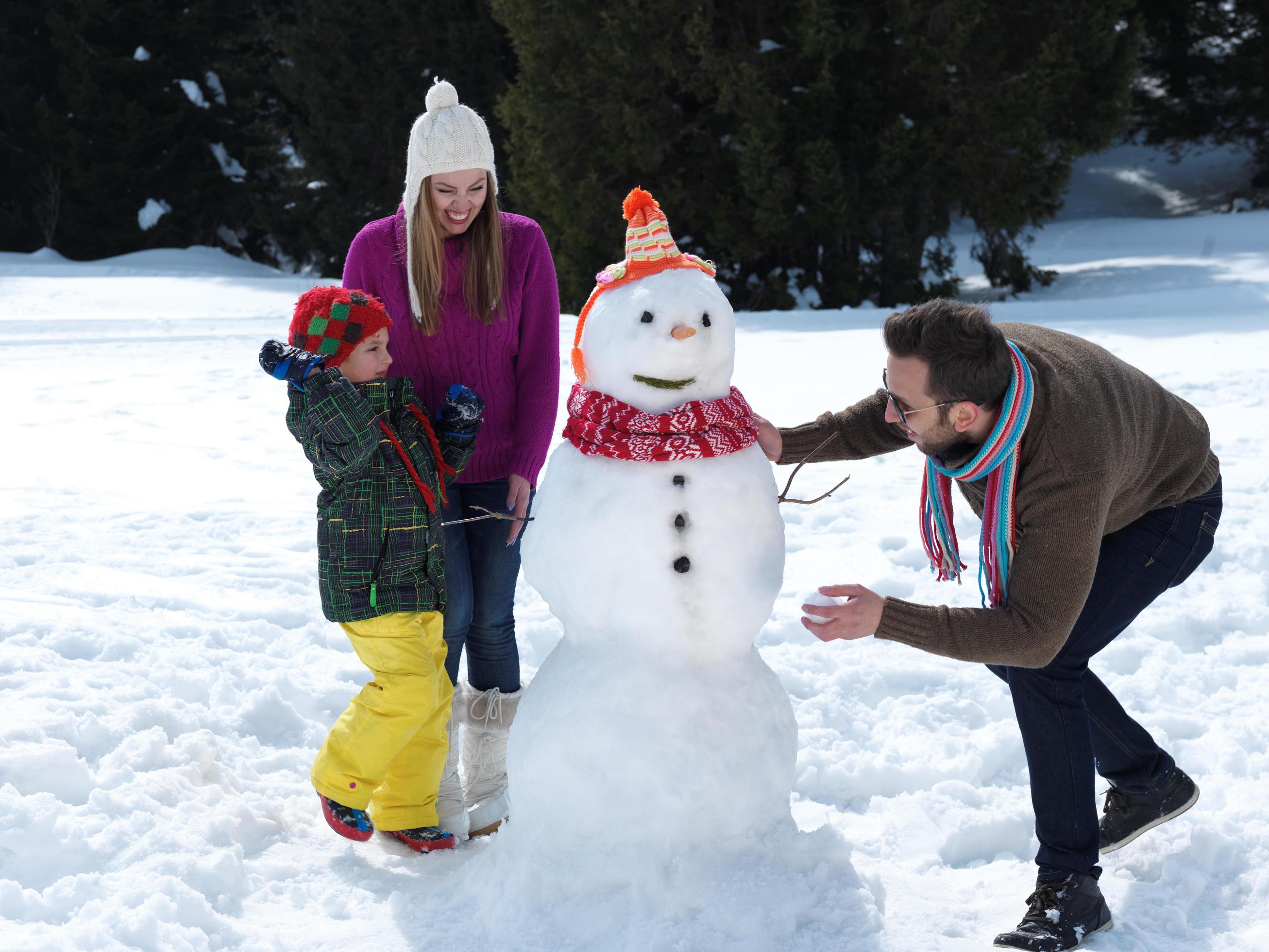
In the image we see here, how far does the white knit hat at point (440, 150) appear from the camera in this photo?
2.59 meters

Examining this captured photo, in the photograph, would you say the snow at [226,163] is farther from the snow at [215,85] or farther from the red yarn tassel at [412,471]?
the red yarn tassel at [412,471]

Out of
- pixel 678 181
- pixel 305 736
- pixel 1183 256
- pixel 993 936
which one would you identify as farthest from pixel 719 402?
pixel 1183 256

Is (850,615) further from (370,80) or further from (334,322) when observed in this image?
(370,80)

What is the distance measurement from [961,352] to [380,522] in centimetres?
129

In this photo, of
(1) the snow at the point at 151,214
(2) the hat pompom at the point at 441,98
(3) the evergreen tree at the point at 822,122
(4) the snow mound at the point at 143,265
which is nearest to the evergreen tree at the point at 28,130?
(4) the snow mound at the point at 143,265

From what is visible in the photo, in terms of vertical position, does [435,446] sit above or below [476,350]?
below

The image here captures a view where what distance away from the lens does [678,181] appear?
39.8 feet

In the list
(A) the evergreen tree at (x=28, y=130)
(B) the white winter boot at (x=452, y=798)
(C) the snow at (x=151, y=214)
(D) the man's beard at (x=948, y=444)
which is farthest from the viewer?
(C) the snow at (x=151, y=214)

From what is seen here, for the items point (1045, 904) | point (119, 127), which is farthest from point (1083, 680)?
point (119, 127)

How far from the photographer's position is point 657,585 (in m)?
2.38

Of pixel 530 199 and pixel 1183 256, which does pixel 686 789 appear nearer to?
pixel 530 199

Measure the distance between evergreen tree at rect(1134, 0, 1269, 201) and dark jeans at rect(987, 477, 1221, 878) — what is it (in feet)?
51.0

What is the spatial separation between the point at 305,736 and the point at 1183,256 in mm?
12515

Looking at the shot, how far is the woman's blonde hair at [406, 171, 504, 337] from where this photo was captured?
8.60ft
